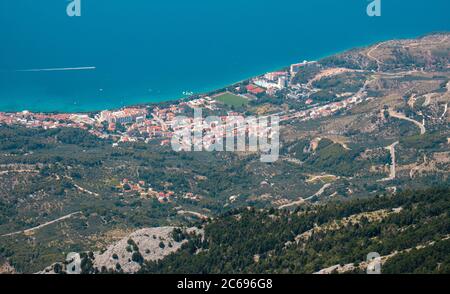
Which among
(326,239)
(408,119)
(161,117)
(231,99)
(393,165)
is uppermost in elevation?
(231,99)

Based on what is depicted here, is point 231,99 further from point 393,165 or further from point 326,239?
point 326,239

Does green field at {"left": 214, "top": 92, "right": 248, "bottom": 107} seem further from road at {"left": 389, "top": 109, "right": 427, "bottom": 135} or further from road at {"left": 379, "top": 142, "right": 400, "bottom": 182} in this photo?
road at {"left": 379, "top": 142, "right": 400, "bottom": 182}

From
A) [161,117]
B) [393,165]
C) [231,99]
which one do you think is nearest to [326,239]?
[393,165]

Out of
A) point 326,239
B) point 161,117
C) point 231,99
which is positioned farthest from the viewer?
point 231,99

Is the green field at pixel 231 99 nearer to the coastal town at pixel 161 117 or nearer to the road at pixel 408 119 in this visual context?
the coastal town at pixel 161 117

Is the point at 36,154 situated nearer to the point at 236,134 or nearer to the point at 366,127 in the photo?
the point at 236,134

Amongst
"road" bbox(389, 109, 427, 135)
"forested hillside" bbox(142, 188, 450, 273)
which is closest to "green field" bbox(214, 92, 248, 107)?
"road" bbox(389, 109, 427, 135)

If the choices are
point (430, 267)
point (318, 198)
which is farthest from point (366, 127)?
point (430, 267)
